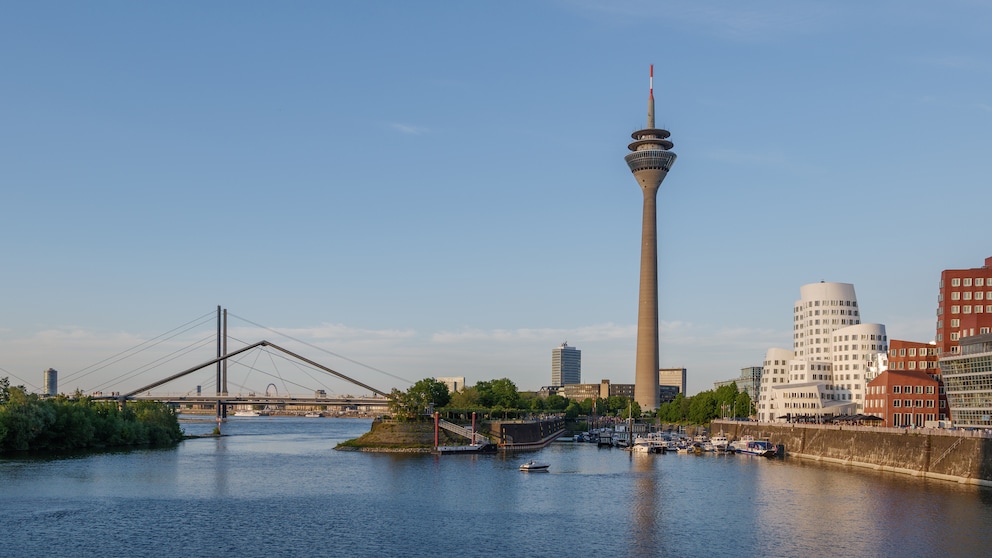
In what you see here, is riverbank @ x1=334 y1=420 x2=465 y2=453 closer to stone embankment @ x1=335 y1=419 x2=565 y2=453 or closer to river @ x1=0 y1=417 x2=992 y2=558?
stone embankment @ x1=335 y1=419 x2=565 y2=453

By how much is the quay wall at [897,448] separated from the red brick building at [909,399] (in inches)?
433

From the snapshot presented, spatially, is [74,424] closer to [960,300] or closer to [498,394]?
[498,394]

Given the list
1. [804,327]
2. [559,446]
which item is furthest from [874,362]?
[559,446]

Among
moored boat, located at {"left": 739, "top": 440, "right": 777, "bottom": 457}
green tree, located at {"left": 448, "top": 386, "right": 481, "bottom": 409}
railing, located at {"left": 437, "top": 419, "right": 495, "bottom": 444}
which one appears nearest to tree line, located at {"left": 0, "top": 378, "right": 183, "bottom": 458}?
railing, located at {"left": 437, "top": 419, "right": 495, "bottom": 444}

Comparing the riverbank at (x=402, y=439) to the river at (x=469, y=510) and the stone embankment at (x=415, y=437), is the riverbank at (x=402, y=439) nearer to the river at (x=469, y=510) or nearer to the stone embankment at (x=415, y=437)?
the stone embankment at (x=415, y=437)

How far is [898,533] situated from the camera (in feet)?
197

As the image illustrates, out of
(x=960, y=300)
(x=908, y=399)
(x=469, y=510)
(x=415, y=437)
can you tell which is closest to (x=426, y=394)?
(x=415, y=437)

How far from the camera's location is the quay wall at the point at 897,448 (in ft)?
279

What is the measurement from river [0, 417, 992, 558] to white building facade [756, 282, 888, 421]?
54.0 metres

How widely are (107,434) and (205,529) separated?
81.5 m

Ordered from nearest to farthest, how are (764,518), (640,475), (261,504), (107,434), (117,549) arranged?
(117,549), (764,518), (261,504), (640,475), (107,434)

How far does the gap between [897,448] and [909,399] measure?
31.6 metres

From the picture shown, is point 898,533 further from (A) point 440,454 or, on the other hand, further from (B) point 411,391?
(B) point 411,391

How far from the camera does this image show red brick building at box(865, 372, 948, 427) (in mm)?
127250
